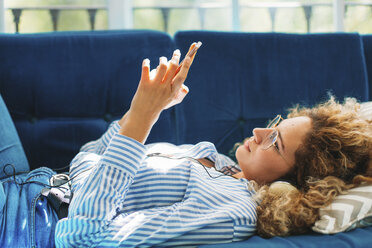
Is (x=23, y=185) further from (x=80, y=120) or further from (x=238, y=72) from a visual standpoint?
(x=238, y=72)

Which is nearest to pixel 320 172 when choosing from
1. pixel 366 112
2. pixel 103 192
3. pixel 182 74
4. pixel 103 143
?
pixel 366 112

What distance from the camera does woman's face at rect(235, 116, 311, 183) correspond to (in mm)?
1253

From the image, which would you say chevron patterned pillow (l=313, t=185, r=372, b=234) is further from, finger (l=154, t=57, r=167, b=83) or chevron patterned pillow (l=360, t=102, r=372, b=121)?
finger (l=154, t=57, r=167, b=83)

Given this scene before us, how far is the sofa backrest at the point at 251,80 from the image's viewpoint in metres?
1.75

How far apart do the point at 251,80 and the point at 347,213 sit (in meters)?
0.89

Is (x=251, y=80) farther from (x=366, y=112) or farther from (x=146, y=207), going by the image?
(x=146, y=207)

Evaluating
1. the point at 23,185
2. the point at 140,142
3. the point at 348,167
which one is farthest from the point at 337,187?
the point at 23,185

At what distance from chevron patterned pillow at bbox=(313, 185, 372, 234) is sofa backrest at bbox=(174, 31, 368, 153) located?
0.74 m

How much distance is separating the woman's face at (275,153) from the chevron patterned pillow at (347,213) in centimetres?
22

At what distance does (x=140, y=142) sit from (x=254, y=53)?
99 cm

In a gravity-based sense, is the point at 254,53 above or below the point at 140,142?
above

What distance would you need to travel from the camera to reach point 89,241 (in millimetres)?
984

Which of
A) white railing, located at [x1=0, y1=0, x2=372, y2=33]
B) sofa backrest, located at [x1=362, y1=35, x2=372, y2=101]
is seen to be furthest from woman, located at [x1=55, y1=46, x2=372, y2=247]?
white railing, located at [x1=0, y1=0, x2=372, y2=33]

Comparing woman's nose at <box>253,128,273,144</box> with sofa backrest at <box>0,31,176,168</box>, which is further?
sofa backrest at <box>0,31,176,168</box>
